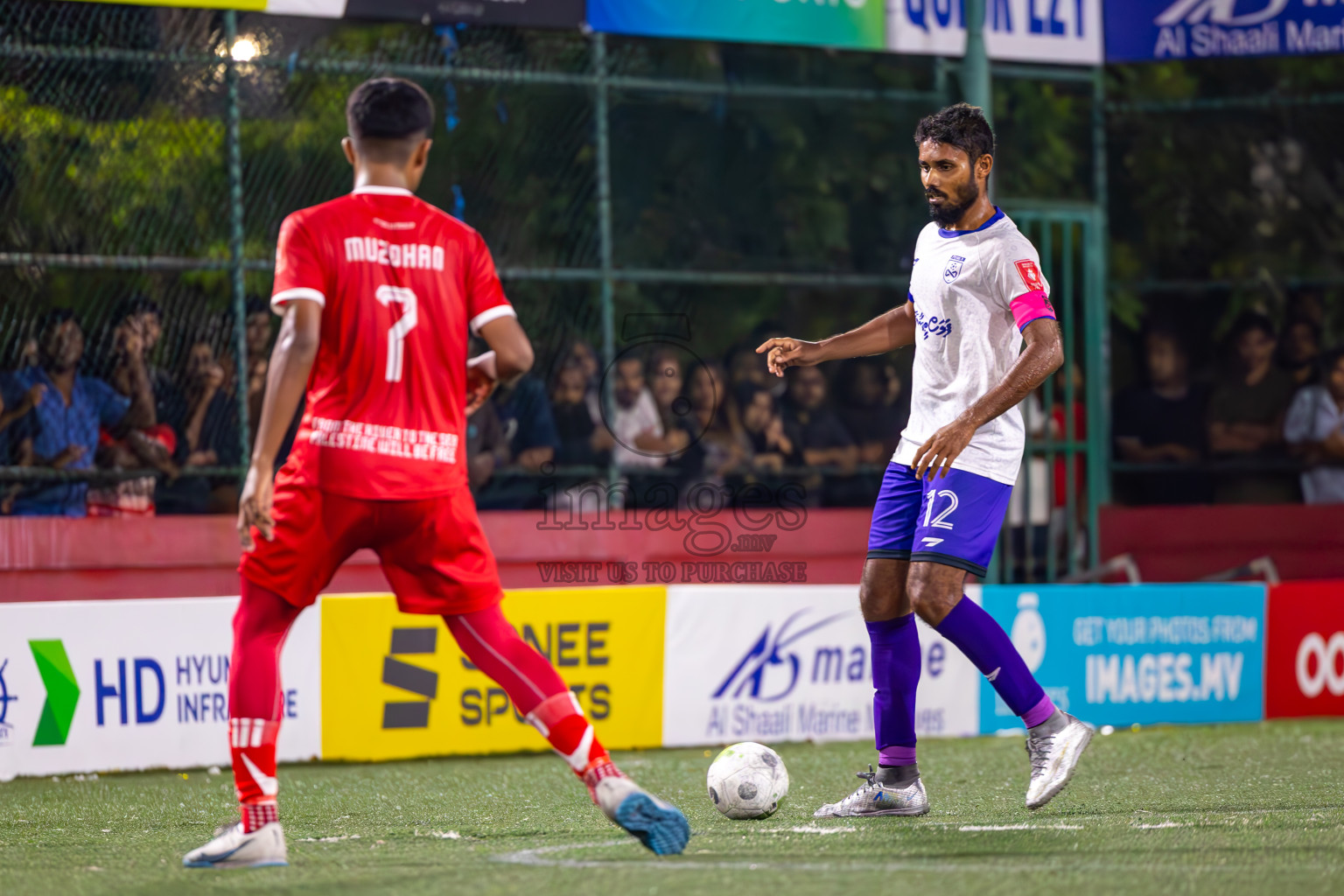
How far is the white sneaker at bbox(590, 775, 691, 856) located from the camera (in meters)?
4.54

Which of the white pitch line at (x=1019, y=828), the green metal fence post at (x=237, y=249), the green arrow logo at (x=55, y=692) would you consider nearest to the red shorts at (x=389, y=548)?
the white pitch line at (x=1019, y=828)

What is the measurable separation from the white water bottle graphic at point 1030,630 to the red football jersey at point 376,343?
5640 mm

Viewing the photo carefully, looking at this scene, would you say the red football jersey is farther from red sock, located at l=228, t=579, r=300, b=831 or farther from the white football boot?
the white football boot

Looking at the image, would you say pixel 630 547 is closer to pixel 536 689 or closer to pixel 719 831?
pixel 719 831

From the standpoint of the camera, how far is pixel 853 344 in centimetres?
608

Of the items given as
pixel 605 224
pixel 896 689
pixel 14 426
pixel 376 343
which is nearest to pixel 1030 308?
pixel 896 689

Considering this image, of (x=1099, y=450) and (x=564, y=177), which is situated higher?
(x=564, y=177)

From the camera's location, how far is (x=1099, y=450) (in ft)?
39.1

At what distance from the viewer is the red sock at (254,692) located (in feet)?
15.0

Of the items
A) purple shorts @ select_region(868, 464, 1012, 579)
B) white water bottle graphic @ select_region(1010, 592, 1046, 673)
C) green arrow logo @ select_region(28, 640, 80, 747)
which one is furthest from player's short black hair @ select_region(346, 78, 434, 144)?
white water bottle graphic @ select_region(1010, 592, 1046, 673)

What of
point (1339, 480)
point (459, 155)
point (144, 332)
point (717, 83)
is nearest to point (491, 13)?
point (459, 155)

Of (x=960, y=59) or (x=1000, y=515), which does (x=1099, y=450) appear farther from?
(x=1000, y=515)

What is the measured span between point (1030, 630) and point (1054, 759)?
4071 millimetres

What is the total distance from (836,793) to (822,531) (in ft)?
13.2
